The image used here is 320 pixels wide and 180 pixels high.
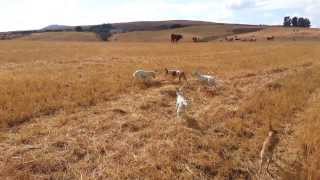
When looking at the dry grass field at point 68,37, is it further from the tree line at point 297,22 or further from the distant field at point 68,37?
the tree line at point 297,22

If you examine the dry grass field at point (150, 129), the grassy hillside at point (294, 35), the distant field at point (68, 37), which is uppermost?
the dry grass field at point (150, 129)

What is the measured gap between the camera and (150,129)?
1277cm

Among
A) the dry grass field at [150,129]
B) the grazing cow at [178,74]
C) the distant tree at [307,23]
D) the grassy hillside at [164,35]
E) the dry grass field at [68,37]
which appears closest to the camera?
the dry grass field at [150,129]

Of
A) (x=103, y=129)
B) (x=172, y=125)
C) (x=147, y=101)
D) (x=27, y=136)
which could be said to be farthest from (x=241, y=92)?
(x=27, y=136)

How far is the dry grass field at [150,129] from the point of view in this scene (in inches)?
404

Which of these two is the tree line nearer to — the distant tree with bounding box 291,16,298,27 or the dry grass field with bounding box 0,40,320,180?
the distant tree with bounding box 291,16,298,27

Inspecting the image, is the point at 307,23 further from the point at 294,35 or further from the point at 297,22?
the point at 294,35

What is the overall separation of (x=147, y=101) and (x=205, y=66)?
468 inches

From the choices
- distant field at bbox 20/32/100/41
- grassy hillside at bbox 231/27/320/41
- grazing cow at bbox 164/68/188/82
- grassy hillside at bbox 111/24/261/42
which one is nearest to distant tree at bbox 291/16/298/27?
grassy hillside at bbox 111/24/261/42

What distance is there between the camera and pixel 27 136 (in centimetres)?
1190

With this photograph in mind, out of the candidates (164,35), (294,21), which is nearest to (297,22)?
(294,21)

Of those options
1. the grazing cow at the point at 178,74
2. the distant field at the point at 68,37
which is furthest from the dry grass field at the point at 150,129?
the distant field at the point at 68,37

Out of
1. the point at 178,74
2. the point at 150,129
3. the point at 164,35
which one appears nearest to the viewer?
the point at 150,129

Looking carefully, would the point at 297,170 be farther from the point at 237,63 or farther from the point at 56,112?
the point at 237,63
